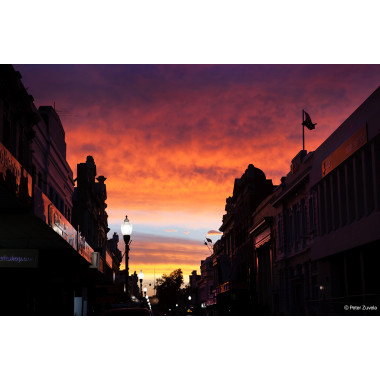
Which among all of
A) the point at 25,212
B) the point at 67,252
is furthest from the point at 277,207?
the point at 25,212

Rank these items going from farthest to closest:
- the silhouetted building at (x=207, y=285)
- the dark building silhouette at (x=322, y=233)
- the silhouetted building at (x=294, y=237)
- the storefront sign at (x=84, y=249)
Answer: the silhouetted building at (x=207, y=285) → the silhouetted building at (x=294, y=237) → the dark building silhouette at (x=322, y=233) → the storefront sign at (x=84, y=249)

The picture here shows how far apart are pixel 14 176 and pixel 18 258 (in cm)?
755

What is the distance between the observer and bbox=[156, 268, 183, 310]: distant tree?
161 metres

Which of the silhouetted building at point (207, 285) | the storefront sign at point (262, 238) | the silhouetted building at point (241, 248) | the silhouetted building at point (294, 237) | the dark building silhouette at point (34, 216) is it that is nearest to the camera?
the dark building silhouette at point (34, 216)

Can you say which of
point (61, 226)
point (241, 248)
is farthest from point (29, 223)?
point (241, 248)

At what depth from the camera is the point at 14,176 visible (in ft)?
61.1

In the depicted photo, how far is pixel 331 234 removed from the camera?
126ft

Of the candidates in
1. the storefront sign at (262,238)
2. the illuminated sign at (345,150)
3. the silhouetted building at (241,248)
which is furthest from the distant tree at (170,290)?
the illuminated sign at (345,150)

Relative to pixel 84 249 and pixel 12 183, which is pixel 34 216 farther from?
pixel 84 249

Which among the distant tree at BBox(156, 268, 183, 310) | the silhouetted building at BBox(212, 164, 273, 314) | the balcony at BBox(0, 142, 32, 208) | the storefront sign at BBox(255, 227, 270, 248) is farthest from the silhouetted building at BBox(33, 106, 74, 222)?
the distant tree at BBox(156, 268, 183, 310)

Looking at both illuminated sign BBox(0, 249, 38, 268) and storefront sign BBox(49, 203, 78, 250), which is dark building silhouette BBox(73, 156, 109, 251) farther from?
illuminated sign BBox(0, 249, 38, 268)

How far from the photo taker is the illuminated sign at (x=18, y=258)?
81.7 ft

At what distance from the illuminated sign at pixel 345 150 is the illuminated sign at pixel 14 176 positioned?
63.1 feet

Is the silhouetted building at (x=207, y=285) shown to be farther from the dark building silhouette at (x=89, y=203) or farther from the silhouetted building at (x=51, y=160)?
the silhouetted building at (x=51, y=160)
